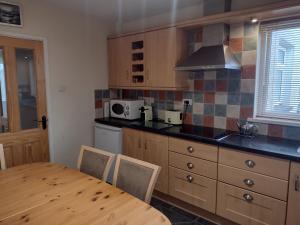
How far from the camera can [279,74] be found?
2.28 metres

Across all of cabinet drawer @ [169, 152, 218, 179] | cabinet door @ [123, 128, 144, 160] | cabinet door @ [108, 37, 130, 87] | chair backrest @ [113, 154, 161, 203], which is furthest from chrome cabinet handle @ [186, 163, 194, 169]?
cabinet door @ [108, 37, 130, 87]

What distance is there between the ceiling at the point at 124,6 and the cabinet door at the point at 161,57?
12.0 inches

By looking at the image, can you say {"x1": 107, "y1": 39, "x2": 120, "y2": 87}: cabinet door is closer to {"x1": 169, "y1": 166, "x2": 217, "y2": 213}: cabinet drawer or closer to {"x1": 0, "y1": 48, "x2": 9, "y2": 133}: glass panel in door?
{"x1": 0, "y1": 48, "x2": 9, "y2": 133}: glass panel in door

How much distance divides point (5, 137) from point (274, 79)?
291cm

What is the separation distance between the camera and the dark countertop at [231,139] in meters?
1.81

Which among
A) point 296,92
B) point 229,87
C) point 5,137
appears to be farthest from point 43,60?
point 296,92

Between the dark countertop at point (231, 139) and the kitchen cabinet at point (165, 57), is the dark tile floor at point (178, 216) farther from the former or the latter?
the kitchen cabinet at point (165, 57)

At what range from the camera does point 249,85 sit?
7.77 ft

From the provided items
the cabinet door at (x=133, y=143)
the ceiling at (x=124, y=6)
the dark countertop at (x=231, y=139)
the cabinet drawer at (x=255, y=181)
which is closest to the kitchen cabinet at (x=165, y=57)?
the ceiling at (x=124, y=6)

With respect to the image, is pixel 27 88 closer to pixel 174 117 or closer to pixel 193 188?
pixel 174 117

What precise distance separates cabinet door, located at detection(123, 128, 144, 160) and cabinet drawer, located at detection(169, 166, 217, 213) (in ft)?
1.56

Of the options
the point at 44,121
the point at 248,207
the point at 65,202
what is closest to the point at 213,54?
the point at 248,207

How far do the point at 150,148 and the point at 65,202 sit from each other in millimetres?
1443

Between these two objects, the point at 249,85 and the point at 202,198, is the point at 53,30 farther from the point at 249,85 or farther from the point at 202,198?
the point at 202,198
